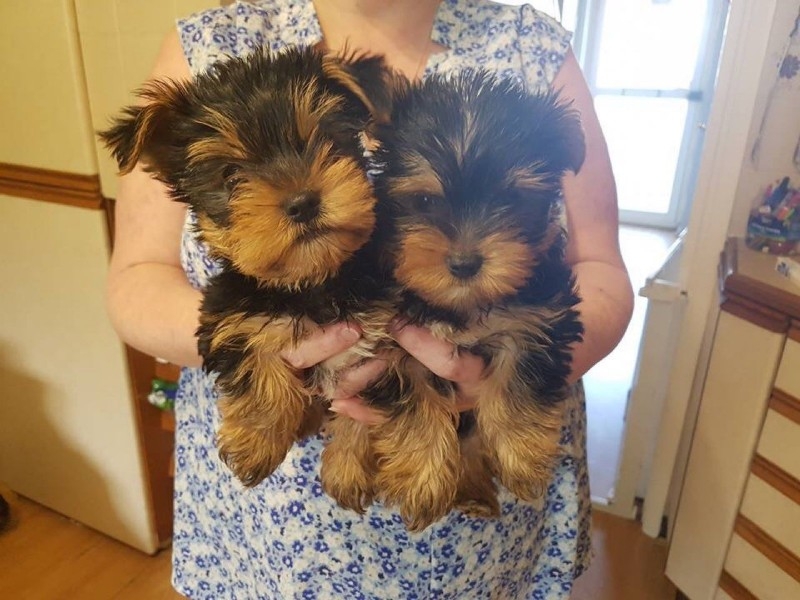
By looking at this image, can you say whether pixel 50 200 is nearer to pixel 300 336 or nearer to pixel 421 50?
pixel 421 50

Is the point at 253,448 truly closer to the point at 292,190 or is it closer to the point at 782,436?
the point at 292,190

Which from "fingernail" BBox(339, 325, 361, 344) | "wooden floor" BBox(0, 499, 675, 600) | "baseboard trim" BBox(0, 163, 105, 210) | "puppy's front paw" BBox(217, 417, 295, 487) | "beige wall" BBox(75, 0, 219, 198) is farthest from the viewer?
"wooden floor" BBox(0, 499, 675, 600)

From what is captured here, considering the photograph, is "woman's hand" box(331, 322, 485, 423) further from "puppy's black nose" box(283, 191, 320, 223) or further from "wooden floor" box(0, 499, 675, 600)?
"wooden floor" box(0, 499, 675, 600)

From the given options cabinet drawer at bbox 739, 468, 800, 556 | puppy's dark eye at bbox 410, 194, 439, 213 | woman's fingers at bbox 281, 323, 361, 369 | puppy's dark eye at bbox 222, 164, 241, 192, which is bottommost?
cabinet drawer at bbox 739, 468, 800, 556

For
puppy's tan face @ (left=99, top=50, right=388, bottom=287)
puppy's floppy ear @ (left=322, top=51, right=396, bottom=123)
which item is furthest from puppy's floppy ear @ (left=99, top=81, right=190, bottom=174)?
puppy's floppy ear @ (left=322, top=51, right=396, bottom=123)

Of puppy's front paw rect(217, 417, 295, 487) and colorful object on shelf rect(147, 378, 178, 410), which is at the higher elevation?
puppy's front paw rect(217, 417, 295, 487)

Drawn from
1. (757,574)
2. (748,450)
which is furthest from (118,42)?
(757,574)

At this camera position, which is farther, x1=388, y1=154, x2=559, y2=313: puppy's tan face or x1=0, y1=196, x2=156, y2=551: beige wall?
x1=0, y1=196, x2=156, y2=551: beige wall
